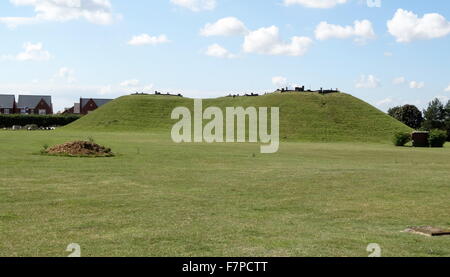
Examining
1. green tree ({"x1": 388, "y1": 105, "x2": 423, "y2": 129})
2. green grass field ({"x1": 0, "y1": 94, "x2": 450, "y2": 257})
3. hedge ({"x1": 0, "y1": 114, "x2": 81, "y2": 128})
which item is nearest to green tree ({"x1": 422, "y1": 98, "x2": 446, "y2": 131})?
green tree ({"x1": 388, "y1": 105, "x2": 423, "y2": 129})

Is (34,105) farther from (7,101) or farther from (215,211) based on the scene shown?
(215,211)

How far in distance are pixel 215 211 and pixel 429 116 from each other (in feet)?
392

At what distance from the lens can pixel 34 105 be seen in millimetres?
153000

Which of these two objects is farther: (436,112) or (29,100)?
(29,100)

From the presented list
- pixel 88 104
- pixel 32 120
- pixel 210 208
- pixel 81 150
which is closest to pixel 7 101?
pixel 88 104

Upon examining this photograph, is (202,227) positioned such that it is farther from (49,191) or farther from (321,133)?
(321,133)

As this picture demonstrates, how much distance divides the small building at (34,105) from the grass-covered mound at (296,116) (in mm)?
43838

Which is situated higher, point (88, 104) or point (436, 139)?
point (88, 104)

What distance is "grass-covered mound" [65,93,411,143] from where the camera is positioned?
280ft

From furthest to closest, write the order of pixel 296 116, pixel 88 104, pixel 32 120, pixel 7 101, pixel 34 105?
1. pixel 88 104
2. pixel 34 105
3. pixel 7 101
4. pixel 32 120
5. pixel 296 116

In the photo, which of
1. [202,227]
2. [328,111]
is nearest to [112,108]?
[328,111]

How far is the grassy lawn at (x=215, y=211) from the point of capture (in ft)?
31.1

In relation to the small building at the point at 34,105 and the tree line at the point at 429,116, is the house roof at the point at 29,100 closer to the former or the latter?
the small building at the point at 34,105

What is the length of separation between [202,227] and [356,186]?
10.2 metres
